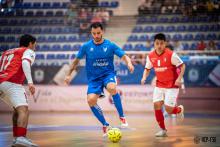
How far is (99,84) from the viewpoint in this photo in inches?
339

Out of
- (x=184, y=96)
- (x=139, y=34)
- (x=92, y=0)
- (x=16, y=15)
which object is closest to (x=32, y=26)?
(x=16, y=15)

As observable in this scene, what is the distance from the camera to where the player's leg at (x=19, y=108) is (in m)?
7.08

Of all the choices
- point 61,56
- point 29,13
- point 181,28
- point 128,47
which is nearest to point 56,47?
point 61,56

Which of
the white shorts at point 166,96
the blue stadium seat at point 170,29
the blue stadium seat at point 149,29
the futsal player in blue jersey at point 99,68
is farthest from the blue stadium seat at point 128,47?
the futsal player in blue jersey at point 99,68

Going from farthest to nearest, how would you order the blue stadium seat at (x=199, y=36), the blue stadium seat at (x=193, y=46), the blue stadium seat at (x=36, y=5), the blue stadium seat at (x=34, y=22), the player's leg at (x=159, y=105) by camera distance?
the blue stadium seat at (x=36, y=5), the blue stadium seat at (x=34, y=22), the blue stadium seat at (x=199, y=36), the blue stadium seat at (x=193, y=46), the player's leg at (x=159, y=105)

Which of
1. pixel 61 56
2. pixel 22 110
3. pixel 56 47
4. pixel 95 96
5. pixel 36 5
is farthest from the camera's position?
pixel 36 5

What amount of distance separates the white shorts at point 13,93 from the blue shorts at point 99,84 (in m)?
1.62

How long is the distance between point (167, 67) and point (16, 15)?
564 inches

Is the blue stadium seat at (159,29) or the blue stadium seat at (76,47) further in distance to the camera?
the blue stadium seat at (159,29)

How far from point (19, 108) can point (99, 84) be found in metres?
1.92

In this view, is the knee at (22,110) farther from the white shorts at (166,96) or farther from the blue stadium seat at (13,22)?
the blue stadium seat at (13,22)

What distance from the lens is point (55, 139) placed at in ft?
27.5

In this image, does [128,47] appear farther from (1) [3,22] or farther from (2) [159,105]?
(2) [159,105]

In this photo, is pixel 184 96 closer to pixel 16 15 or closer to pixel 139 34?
pixel 139 34
